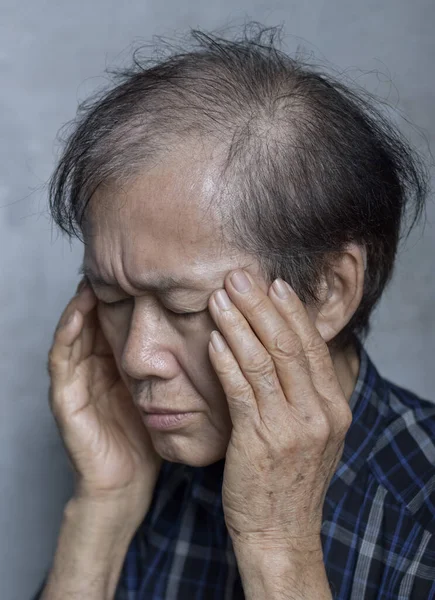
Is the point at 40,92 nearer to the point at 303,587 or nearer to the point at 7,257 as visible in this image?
the point at 7,257

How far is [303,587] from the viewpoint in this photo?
1.48 m

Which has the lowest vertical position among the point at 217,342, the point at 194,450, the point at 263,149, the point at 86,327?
the point at 194,450

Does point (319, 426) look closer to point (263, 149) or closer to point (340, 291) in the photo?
point (340, 291)

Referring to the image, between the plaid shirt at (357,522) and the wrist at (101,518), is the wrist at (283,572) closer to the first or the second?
the plaid shirt at (357,522)

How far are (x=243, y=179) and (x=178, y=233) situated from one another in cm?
13

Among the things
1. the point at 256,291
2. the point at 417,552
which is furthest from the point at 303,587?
the point at 256,291

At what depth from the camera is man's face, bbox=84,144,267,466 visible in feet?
4.78

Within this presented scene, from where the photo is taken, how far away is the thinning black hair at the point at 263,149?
149cm

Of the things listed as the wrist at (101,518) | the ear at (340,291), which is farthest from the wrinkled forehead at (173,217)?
the wrist at (101,518)

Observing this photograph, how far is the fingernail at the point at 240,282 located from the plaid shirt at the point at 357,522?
42 cm

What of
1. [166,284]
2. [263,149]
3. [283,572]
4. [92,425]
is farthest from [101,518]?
[263,149]

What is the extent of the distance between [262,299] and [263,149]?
23cm

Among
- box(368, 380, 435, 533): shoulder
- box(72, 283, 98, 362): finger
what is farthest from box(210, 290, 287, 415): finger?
box(72, 283, 98, 362): finger

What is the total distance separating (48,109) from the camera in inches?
80.6
